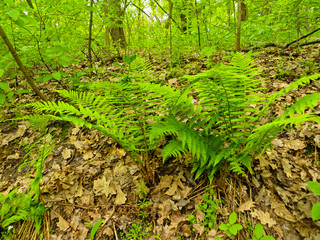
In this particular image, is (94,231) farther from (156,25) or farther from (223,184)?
(156,25)

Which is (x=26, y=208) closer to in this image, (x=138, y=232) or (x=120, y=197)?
(x=120, y=197)

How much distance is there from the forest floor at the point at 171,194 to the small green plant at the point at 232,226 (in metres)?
0.09

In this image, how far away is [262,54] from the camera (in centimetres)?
435

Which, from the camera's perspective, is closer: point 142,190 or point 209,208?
point 209,208

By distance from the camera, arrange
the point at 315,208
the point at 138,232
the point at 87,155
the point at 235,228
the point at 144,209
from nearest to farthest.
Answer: the point at 315,208 < the point at 235,228 < the point at 138,232 < the point at 144,209 < the point at 87,155

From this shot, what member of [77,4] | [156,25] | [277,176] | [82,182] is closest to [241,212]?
[277,176]

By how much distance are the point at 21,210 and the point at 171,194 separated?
160cm

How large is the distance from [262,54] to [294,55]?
0.77 meters

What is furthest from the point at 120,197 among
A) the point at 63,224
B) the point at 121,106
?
the point at 121,106

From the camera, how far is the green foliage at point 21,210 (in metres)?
1.77

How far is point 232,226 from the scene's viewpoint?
1467 millimetres

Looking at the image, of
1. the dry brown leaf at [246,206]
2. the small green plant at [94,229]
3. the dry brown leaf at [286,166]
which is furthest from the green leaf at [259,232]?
the small green plant at [94,229]

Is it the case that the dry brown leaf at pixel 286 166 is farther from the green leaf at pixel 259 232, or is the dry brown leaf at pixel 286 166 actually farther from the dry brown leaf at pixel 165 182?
the dry brown leaf at pixel 165 182

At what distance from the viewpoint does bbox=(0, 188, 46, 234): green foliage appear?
1.77m
